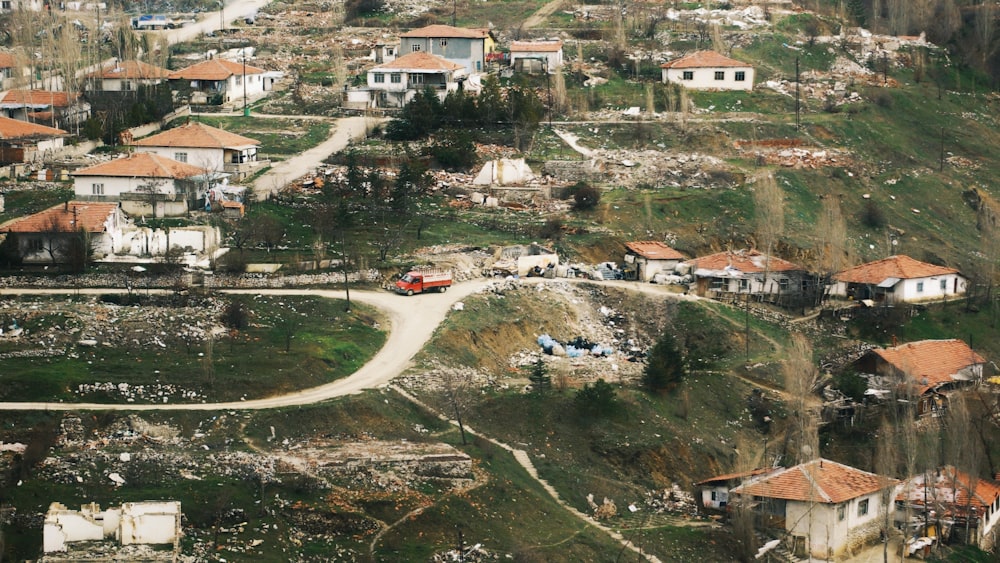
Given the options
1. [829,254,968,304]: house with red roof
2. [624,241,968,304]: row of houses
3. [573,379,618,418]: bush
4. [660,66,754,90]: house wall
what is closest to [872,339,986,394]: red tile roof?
[829,254,968,304]: house with red roof

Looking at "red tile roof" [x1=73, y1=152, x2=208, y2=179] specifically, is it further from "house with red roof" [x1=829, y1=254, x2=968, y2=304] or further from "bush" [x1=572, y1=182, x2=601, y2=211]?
"house with red roof" [x1=829, y1=254, x2=968, y2=304]

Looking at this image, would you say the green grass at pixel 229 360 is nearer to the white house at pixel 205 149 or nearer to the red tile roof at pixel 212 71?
the white house at pixel 205 149

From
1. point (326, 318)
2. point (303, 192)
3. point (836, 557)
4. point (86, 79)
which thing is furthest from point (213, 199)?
point (836, 557)

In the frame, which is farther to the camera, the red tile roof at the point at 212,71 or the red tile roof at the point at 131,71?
the red tile roof at the point at 131,71

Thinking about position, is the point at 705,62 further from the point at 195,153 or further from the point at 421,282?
the point at 421,282

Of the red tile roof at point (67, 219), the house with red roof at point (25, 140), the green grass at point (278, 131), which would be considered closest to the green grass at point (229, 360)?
A: the red tile roof at point (67, 219)

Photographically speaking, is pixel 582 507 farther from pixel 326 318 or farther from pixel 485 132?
pixel 485 132

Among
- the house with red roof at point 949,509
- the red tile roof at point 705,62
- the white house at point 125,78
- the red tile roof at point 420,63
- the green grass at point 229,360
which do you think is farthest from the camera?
the white house at point 125,78

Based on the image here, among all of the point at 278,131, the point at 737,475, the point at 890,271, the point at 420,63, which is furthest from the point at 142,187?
the point at 737,475
